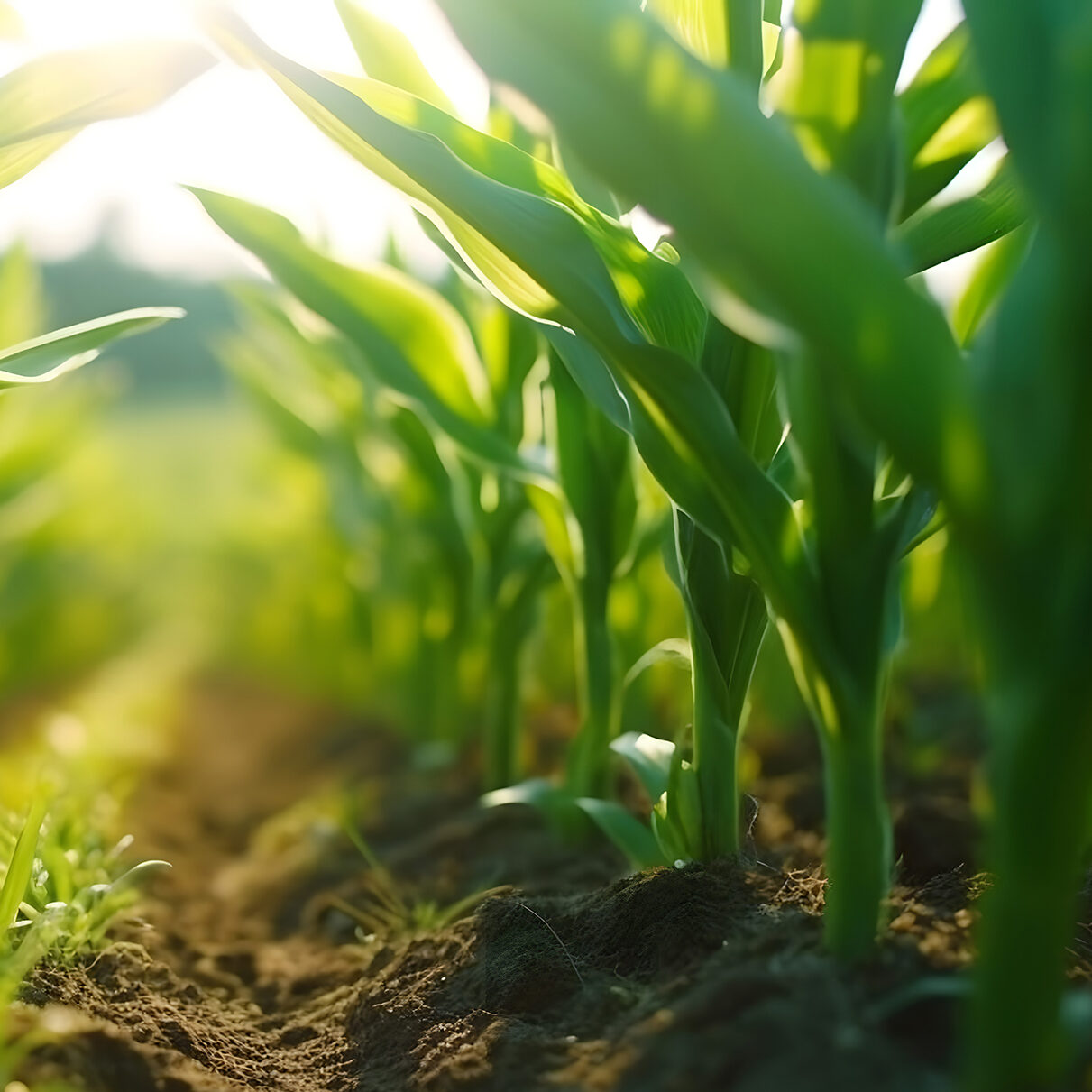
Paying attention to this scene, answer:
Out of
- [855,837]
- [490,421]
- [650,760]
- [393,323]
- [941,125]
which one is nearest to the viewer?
[855,837]

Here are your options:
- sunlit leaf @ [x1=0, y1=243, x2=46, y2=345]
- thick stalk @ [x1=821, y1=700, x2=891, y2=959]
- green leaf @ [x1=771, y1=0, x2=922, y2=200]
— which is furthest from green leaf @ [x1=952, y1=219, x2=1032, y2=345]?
sunlit leaf @ [x1=0, y1=243, x2=46, y2=345]

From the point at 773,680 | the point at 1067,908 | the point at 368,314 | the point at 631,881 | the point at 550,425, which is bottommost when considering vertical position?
the point at 773,680

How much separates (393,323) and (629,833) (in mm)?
508

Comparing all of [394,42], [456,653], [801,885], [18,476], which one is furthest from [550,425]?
[18,476]

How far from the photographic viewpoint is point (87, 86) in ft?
2.52

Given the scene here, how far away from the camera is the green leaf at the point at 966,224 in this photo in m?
0.68

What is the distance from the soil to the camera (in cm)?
52

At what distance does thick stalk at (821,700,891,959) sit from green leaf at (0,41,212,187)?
0.61 metres

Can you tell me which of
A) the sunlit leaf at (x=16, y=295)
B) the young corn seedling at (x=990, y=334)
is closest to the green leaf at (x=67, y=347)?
the young corn seedling at (x=990, y=334)

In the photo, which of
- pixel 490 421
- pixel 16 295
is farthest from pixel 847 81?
pixel 16 295

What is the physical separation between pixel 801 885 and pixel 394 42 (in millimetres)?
747

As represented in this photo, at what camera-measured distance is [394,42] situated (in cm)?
92

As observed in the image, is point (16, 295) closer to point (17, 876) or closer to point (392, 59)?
point (392, 59)

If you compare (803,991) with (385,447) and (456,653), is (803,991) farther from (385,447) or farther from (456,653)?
(385,447)
